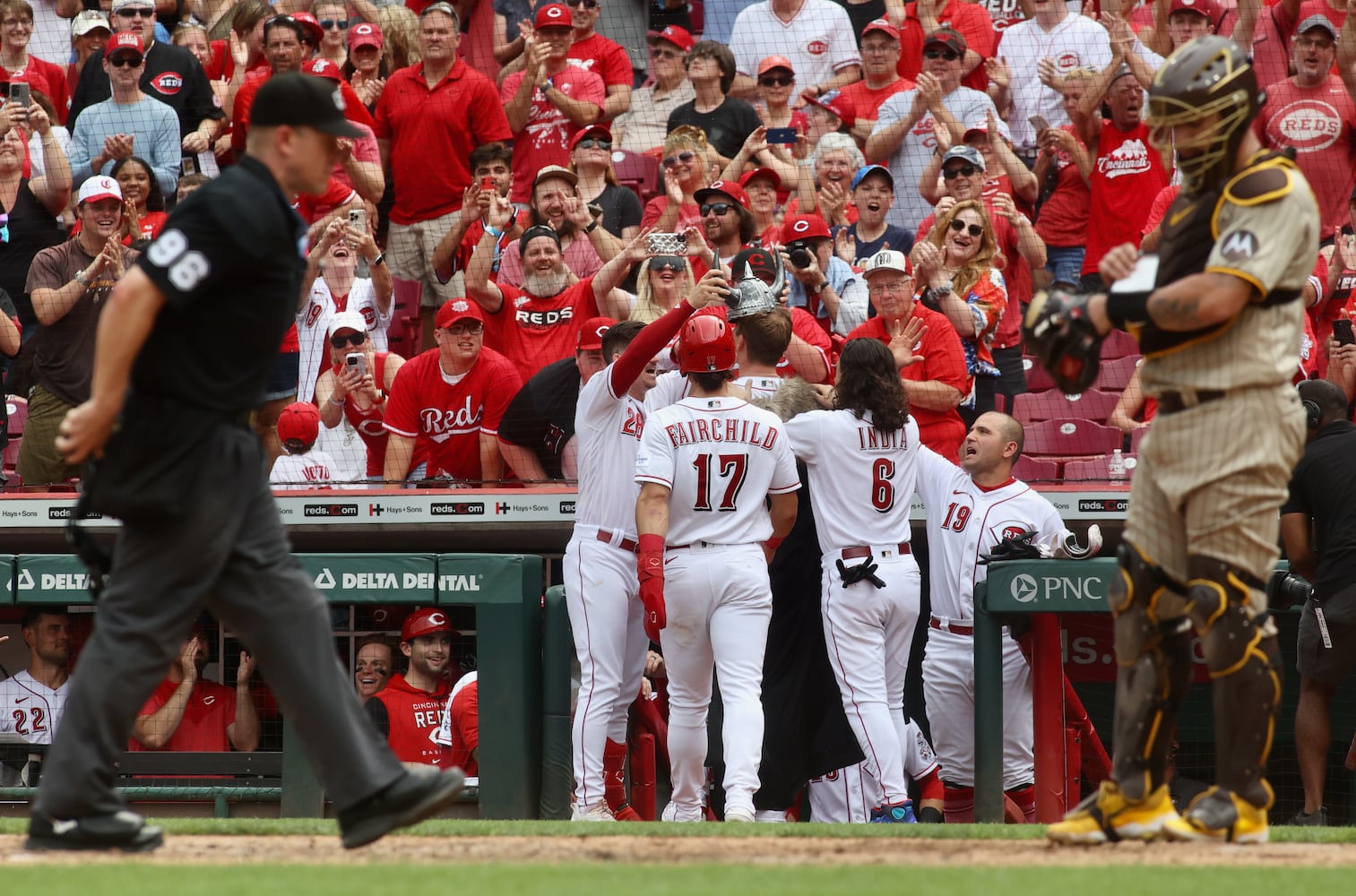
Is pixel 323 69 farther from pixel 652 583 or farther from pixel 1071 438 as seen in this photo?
pixel 652 583

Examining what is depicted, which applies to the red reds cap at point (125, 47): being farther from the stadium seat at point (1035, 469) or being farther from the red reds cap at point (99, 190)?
the stadium seat at point (1035, 469)

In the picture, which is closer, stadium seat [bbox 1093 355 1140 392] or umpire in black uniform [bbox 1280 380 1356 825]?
umpire in black uniform [bbox 1280 380 1356 825]

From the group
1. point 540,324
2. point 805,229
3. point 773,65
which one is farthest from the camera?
point 773,65

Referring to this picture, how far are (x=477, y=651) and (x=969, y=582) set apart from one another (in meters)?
2.18

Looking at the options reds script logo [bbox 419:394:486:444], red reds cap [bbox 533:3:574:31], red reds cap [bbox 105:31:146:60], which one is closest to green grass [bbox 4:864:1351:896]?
reds script logo [bbox 419:394:486:444]

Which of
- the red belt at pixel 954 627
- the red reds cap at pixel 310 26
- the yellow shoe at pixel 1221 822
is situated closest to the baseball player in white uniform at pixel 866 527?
the red belt at pixel 954 627

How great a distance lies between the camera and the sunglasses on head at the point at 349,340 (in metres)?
8.51

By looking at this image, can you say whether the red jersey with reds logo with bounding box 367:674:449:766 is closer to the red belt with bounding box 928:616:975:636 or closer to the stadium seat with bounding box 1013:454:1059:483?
the red belt with bounding box 928:616:975:636

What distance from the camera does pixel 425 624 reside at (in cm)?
715

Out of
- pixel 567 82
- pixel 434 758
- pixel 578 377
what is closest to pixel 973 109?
pixel 567 82

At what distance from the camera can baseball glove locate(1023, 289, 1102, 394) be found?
396 centimetres

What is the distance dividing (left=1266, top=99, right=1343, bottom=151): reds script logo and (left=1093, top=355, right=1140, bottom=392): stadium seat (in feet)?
6.42

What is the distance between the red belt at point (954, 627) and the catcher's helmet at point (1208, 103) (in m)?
3.31

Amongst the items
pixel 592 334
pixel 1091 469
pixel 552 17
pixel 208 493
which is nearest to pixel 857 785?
pixel 1091 469
